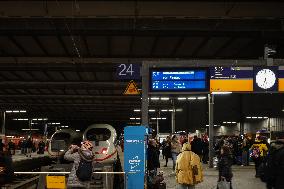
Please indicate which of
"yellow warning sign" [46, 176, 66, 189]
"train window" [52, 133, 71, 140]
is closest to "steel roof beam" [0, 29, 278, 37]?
"yellow warning sign" [46, 176, 66, 189]

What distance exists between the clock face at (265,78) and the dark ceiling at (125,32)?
2398 mm

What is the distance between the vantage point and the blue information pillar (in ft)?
41.1

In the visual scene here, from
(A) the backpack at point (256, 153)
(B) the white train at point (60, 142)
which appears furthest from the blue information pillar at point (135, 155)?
(B) the white train at point (60, 142)

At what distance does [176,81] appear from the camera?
561 inches

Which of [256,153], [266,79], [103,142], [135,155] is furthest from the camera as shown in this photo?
[103,142]

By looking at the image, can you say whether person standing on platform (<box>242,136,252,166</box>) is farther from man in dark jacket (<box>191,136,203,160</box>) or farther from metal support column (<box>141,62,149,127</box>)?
metal support column (<box>141,62,149,127</box>)

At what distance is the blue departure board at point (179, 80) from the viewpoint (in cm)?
1402

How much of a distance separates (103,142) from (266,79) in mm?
12118

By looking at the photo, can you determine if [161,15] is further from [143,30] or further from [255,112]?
[255,112]

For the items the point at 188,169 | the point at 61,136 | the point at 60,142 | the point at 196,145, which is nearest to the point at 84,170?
the point at 188,169

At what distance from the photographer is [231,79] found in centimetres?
1470

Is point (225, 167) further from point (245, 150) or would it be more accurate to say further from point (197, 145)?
point (245, 150)

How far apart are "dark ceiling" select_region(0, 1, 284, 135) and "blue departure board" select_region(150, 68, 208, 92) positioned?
255 centimetres

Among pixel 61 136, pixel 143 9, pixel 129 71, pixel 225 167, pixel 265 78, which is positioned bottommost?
pixel 225 167
